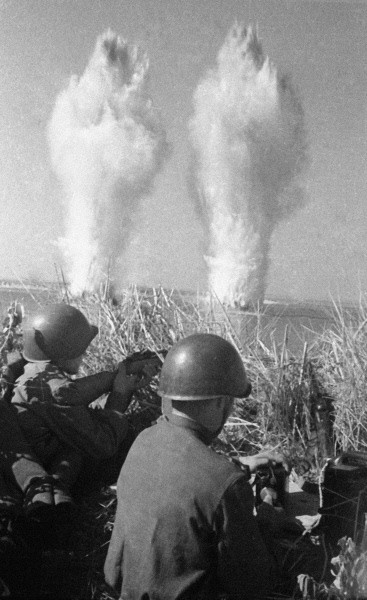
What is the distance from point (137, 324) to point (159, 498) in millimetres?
4767

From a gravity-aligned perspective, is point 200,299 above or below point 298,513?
above

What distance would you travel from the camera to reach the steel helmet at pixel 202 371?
276 cm

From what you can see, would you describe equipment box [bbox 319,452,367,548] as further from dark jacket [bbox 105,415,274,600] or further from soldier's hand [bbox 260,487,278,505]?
A: dark jacket [bbox 105,415,274,600]

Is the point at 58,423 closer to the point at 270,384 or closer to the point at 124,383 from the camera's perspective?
the point at 124,383

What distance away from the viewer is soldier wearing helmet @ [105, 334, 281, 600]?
92.4 inches

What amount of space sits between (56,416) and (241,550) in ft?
7.29

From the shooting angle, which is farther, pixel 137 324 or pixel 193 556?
pixel 137 324

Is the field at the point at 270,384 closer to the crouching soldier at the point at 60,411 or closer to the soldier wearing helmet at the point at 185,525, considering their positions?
the crouching soldier at the point at 60,411

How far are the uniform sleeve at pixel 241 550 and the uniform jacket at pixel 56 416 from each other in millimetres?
2104

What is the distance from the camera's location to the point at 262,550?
246cm

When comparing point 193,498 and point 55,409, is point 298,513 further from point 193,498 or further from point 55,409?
point 193,498

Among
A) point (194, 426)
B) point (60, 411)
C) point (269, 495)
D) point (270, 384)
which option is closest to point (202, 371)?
point (194, 426)

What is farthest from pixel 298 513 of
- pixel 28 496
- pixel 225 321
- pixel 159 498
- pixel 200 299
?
pixel 200 299

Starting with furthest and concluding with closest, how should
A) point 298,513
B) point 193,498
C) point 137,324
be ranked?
point 137,324, point 298,513, point 193,498
